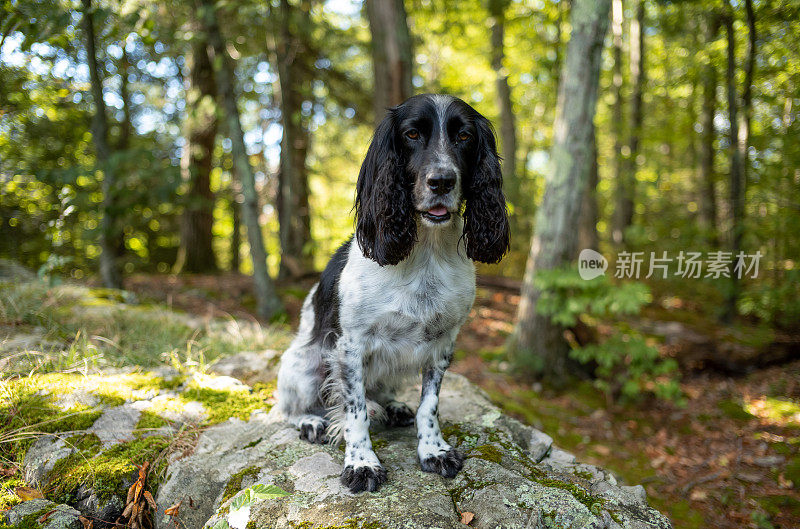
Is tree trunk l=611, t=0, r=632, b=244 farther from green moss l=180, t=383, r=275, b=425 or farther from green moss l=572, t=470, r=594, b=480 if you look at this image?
green moss l=180, t=383, r=275, b=425

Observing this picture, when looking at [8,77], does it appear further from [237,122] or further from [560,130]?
[560,130]

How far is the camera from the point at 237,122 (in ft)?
20.5

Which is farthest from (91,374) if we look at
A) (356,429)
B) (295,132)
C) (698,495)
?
(295,132)

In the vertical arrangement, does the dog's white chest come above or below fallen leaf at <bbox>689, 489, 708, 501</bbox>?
above

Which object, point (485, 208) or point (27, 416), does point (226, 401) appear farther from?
point (485, 208)

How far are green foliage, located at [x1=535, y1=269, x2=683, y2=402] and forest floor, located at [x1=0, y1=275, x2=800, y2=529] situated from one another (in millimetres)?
405

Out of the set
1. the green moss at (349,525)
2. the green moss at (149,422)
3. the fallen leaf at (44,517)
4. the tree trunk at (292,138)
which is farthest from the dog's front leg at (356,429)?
the tree trunk at (292,138)

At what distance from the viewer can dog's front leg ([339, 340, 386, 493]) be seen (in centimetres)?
225

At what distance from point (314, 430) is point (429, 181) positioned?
1.63 meters

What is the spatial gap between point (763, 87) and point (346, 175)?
10840 millimetres

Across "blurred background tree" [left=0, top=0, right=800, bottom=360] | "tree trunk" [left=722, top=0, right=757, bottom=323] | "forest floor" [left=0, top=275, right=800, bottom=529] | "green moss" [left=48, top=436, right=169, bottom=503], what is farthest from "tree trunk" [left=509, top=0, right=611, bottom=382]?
"green moss" [left=48, top=436, right=169, bottom=503]

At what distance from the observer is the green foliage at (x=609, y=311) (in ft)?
16.2

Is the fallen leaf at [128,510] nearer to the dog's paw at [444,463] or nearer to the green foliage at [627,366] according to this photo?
the dog's paw at [444,463]

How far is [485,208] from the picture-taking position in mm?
2545
